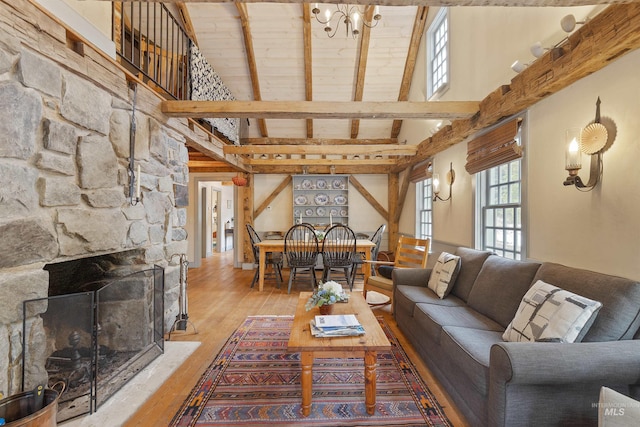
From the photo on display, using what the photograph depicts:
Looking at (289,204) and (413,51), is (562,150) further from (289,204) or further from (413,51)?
(289,204)

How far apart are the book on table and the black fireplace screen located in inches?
54.1

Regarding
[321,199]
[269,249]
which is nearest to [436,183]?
[269,249]

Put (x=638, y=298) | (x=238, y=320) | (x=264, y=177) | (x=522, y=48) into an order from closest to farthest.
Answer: (x=638, y=298) → (x=522, y=48) → (x=238, y=320) → (x=264, y=177)

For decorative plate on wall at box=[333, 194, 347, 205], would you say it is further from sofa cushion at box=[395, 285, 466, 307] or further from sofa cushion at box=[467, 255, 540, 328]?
sofa cushion at box=[467, 255, 540, 328]

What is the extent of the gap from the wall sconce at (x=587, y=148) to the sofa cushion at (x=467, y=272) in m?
1.04

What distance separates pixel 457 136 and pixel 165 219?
3.35 metres

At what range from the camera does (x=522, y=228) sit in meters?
2.60

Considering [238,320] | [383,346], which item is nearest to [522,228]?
[383,346]

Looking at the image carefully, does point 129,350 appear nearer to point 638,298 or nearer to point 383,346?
point 383,346

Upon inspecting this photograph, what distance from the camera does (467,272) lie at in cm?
283

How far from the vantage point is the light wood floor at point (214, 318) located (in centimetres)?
188

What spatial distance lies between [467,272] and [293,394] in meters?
1.92

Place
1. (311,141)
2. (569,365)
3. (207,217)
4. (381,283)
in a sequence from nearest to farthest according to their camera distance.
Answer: (569,365) < (381,283) < (311,141) < (207,217)

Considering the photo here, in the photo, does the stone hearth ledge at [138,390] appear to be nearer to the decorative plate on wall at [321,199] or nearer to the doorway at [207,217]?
the doorway at [207,217]
